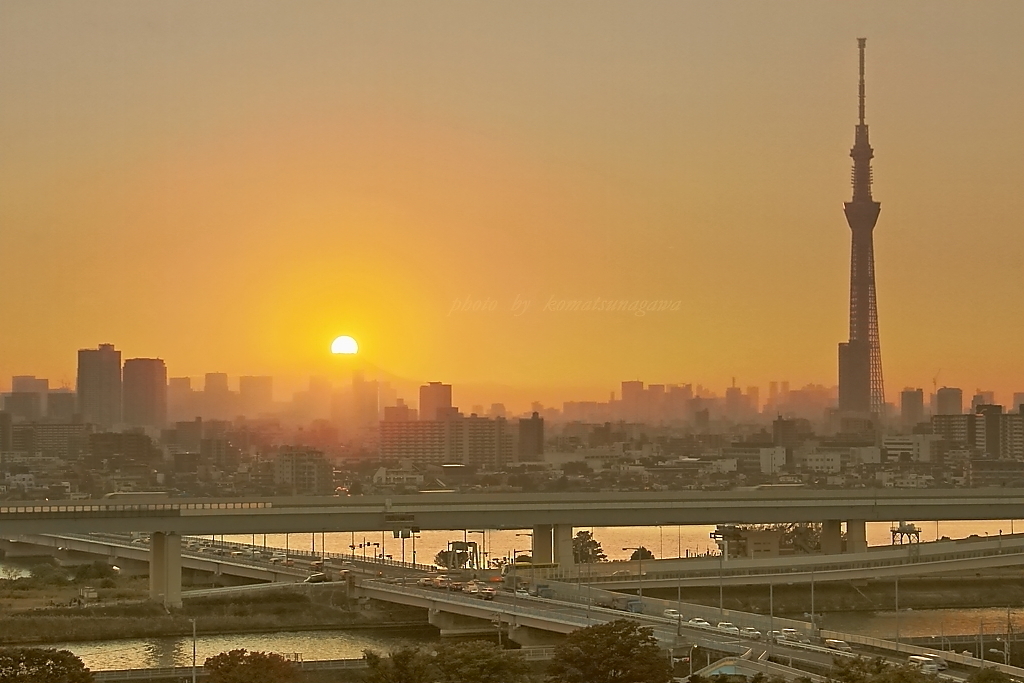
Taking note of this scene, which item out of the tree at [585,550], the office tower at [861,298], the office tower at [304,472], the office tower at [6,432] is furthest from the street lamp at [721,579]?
the office tower at [861,298]

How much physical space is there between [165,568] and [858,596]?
373 inches

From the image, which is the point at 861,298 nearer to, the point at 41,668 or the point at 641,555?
the point at 641,555

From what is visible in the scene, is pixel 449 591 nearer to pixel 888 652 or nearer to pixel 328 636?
pixel 328 636

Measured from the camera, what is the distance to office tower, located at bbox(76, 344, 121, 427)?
69625 mm

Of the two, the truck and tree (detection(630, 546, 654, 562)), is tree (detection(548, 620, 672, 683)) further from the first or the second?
tree (detection(630, 546, 654, 562))

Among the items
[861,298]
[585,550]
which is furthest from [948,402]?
[585,550]

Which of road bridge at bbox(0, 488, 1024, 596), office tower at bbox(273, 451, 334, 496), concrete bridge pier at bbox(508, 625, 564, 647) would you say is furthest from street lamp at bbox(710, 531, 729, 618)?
office tower at bbox(273, 451, 334, 496)

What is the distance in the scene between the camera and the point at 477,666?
1297 cm

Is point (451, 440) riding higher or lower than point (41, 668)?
higher

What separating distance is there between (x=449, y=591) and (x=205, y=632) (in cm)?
320

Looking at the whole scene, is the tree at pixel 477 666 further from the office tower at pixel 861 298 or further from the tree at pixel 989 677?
the office tower at pixel 861 298

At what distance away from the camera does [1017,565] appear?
25.3 meters

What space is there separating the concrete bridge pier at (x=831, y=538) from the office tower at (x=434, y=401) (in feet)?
131

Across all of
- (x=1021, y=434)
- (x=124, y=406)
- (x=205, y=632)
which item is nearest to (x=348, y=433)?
(x=124, y=406)
